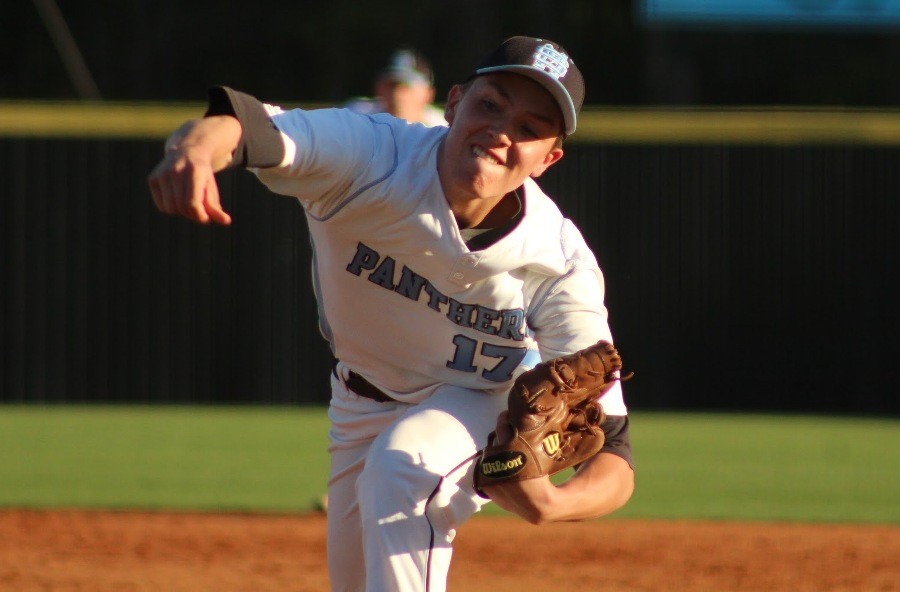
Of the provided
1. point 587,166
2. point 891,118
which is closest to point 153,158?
point 587,166

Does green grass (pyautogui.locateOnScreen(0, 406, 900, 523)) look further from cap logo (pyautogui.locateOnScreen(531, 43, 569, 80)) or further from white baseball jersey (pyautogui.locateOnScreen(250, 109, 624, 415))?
cap logo (pyautogui.locateOnScreen(531, 43, 569, 80))

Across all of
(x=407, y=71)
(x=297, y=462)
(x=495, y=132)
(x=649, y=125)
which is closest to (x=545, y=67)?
(x=495, y=132)

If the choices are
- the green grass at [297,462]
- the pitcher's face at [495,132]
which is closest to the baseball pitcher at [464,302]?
the pitcher's face at [495,132]

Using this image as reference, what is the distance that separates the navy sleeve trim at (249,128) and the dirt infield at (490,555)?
2.69 meters

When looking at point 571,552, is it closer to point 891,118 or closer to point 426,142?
point 426,142

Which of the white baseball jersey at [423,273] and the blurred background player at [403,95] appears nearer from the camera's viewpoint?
the white baseball jersey at [423,273]

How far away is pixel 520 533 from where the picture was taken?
20.9ft

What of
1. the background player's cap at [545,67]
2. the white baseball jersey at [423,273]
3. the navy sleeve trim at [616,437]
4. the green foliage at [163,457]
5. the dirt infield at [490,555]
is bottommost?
the green foliage at [163,457]

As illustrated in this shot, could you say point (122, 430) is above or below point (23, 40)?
below

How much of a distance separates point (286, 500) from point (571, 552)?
1.72 metres

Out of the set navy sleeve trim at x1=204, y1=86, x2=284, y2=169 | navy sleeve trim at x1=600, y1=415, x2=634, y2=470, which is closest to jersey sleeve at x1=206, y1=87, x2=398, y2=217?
navy sleeve trim at x1=204, y1=86, x2=284, y2=169

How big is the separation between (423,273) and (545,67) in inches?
22.3

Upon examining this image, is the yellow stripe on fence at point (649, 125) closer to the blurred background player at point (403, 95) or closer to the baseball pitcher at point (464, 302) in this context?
the blurred background player at point (403, 95)

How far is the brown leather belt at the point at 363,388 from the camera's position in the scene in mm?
3699
